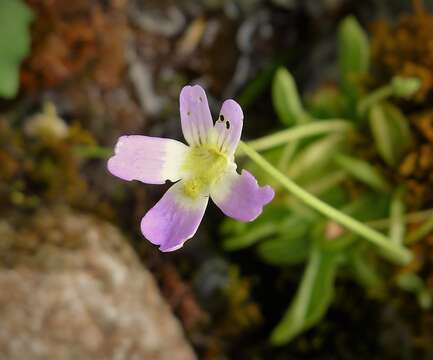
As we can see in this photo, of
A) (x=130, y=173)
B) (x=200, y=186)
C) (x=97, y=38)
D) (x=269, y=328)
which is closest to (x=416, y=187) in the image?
(x=269, y=328)

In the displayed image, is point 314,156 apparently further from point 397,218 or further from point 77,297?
point 77,297

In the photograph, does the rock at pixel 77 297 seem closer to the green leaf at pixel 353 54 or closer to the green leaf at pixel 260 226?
the green leaf at pixel 260 226

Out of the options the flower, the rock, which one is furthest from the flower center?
the rock

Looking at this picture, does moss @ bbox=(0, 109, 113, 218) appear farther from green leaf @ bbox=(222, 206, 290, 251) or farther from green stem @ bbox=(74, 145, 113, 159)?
green leaf @ bbox=(222, 206, 290, 251)

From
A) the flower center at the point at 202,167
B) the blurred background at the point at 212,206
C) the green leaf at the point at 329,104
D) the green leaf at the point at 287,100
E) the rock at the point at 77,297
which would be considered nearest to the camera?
the flower center at the point at 202,167

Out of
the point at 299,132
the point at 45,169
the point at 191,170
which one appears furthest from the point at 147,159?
the point at 45,169

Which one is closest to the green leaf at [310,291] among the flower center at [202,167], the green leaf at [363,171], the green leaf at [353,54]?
the green leaf at [363,171]
